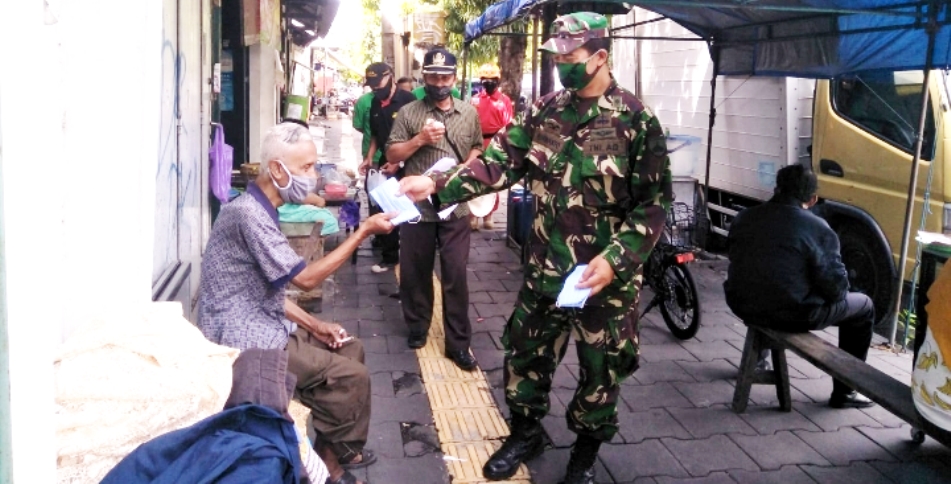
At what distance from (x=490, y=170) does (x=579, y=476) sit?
1359mm

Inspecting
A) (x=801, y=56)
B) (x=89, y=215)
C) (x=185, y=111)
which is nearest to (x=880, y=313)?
(x=801, y=56)

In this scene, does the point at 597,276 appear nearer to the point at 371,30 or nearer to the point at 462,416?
the point at 462,416

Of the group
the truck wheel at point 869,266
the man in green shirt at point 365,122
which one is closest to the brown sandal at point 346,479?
the man in green shirt at point 365,122

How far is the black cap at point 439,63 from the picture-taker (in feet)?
16.2

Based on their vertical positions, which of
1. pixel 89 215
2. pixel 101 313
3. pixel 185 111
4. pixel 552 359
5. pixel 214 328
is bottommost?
pixel 552 359

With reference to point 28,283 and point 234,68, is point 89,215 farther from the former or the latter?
point 234,68

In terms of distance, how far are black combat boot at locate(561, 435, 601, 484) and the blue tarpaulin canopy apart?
2.25m

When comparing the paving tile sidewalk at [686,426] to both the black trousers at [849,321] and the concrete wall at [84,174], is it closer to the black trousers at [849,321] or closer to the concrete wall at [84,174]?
the black trousers at [849,321]

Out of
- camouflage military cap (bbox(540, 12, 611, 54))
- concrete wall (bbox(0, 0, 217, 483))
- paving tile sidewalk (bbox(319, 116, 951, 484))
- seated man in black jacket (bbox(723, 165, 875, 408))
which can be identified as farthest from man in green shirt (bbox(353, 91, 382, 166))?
camouflage military cap (bbox(540, 12, 611, 54))

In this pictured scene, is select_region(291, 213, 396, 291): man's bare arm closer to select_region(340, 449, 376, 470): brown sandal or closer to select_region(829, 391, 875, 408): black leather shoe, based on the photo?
select_region(340, 449, 376, 470): brown sandal

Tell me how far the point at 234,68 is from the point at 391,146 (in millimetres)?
3758

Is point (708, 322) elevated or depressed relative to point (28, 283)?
depressed

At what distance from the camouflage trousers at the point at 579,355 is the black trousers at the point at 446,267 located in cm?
137

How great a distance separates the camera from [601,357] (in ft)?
11.0
